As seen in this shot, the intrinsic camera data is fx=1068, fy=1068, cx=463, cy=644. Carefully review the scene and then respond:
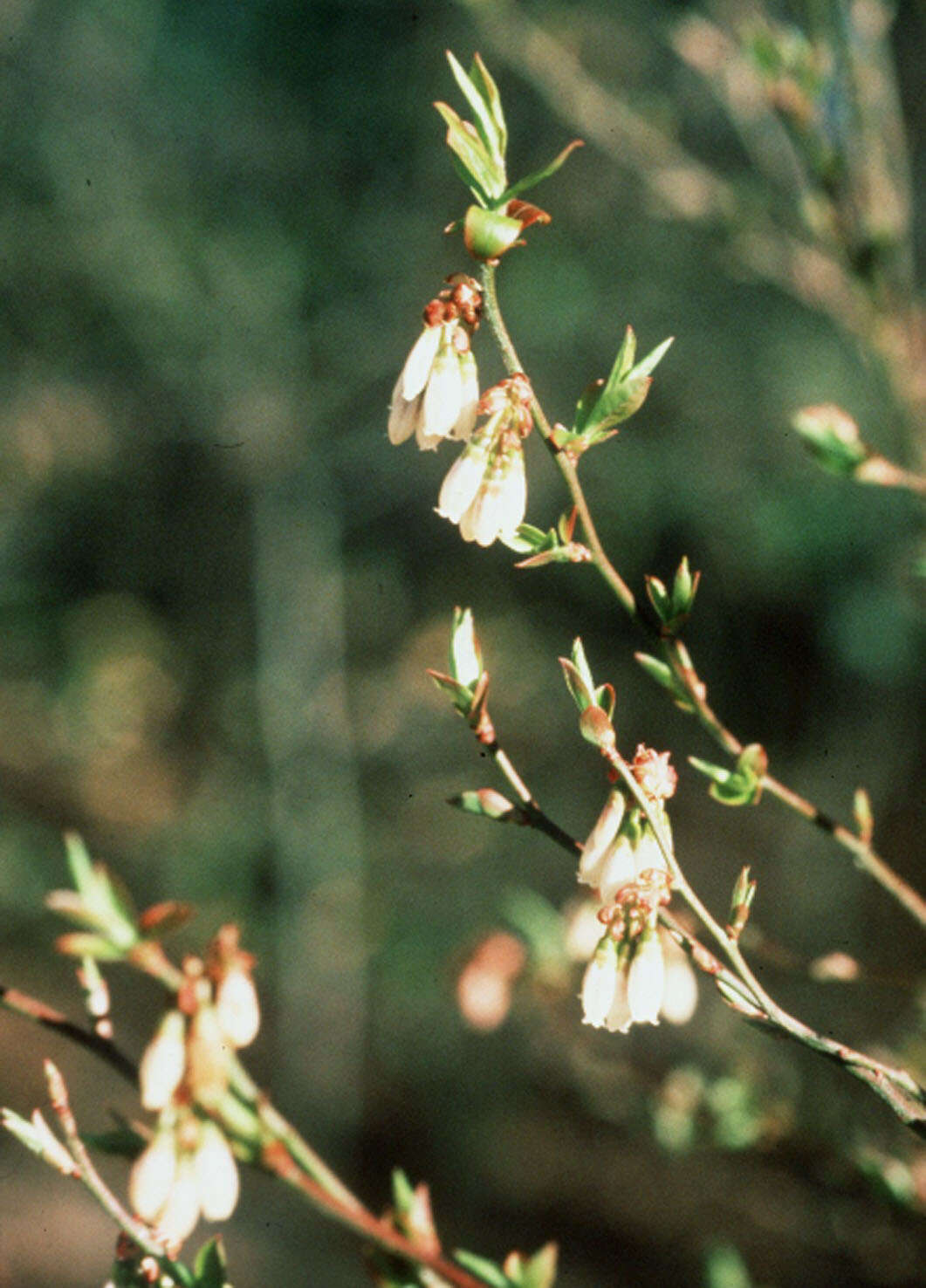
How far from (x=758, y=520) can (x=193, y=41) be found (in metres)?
2.65

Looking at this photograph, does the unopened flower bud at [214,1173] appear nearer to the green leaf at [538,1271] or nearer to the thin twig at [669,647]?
the green leaf at [538,1271]

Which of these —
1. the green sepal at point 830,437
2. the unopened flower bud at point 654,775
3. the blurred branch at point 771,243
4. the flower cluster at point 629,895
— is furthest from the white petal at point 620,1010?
the blurred branch at point 771,243

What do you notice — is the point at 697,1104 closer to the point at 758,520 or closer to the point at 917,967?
the point at 917,967

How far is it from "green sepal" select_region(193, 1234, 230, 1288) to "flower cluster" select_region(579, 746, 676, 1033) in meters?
0.27

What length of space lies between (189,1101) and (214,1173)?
0.06m

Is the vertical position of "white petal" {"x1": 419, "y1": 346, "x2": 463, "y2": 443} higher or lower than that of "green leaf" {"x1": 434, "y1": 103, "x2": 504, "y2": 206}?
lower

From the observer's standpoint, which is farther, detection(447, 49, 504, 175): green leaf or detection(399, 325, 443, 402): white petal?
detection(399, 325, 443, 402): white petal

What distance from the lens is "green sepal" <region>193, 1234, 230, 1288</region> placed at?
60cm

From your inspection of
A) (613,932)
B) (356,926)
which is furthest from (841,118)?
(356,926)

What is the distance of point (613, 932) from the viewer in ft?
2.28

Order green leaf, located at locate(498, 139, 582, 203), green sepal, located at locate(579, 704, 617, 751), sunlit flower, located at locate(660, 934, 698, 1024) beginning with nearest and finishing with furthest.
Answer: green leaf, located at locate(498, 139, 582, 203) → green sepal, located at locate(579, 704, 617, 751) → sunlit flower, located at locate(660, 934, 698, 1024)

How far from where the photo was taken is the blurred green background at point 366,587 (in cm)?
306

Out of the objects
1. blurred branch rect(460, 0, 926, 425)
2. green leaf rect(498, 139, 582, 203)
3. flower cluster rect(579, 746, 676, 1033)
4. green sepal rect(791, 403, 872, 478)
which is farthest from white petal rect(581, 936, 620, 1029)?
blurred branch rect(460, 0, 926, 425)

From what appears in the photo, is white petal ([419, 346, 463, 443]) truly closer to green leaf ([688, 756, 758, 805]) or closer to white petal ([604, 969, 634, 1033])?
green leaf ([688, 756, 758, 805])
